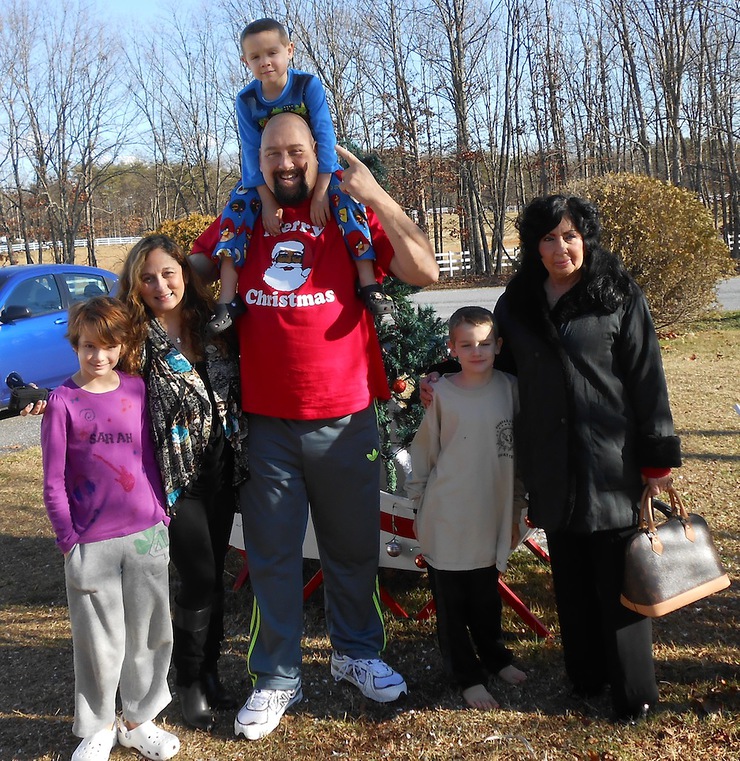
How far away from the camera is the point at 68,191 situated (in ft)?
93.5

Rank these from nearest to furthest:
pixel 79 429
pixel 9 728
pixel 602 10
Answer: pixel 79 429
pixel 9 728
pixel 602 10

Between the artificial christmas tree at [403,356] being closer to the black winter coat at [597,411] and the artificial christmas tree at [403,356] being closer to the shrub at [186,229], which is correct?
the black winter coat at [597,411]

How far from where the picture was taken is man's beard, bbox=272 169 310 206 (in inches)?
106

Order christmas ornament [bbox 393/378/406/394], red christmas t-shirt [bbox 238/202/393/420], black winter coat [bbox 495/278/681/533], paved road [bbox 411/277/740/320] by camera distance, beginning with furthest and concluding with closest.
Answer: paved road [bbox 411/277/740/320] → christmas ornament [bbox 393/378/406/394] → red christmas t-shirt [bbox 238/202/393/420] → black winter coat [bbox 495/278/681/533]

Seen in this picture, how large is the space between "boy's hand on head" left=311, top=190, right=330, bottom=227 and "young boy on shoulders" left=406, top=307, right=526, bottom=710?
60 centimetres

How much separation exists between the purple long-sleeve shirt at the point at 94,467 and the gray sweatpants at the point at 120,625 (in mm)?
61

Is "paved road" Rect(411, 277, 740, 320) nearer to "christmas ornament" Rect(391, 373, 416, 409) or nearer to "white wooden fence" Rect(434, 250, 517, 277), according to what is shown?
"white wooden fence" Rect(434, 250, 517, 277)

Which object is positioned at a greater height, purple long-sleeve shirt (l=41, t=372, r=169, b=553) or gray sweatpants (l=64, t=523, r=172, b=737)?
purple long-sleeve shirt (l=41, t=372, r=169, b=553)

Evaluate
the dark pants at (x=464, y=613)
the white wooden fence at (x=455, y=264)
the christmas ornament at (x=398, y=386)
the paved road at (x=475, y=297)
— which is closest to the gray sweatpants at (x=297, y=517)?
the dark pants at (x=464, y=613)

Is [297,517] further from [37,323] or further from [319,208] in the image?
[37,323]

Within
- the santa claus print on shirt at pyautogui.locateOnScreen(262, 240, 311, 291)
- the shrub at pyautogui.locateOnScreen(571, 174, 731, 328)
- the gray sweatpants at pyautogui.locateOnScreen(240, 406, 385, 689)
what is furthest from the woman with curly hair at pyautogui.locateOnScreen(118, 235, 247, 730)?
the shrub at pyautogui.locateOnScreen(571, 174, 731, 328)

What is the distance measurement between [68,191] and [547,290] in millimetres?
29201

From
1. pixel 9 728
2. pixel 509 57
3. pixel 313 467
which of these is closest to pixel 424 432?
pixel 313 467

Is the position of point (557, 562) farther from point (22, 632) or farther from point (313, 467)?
point (22, 632)
